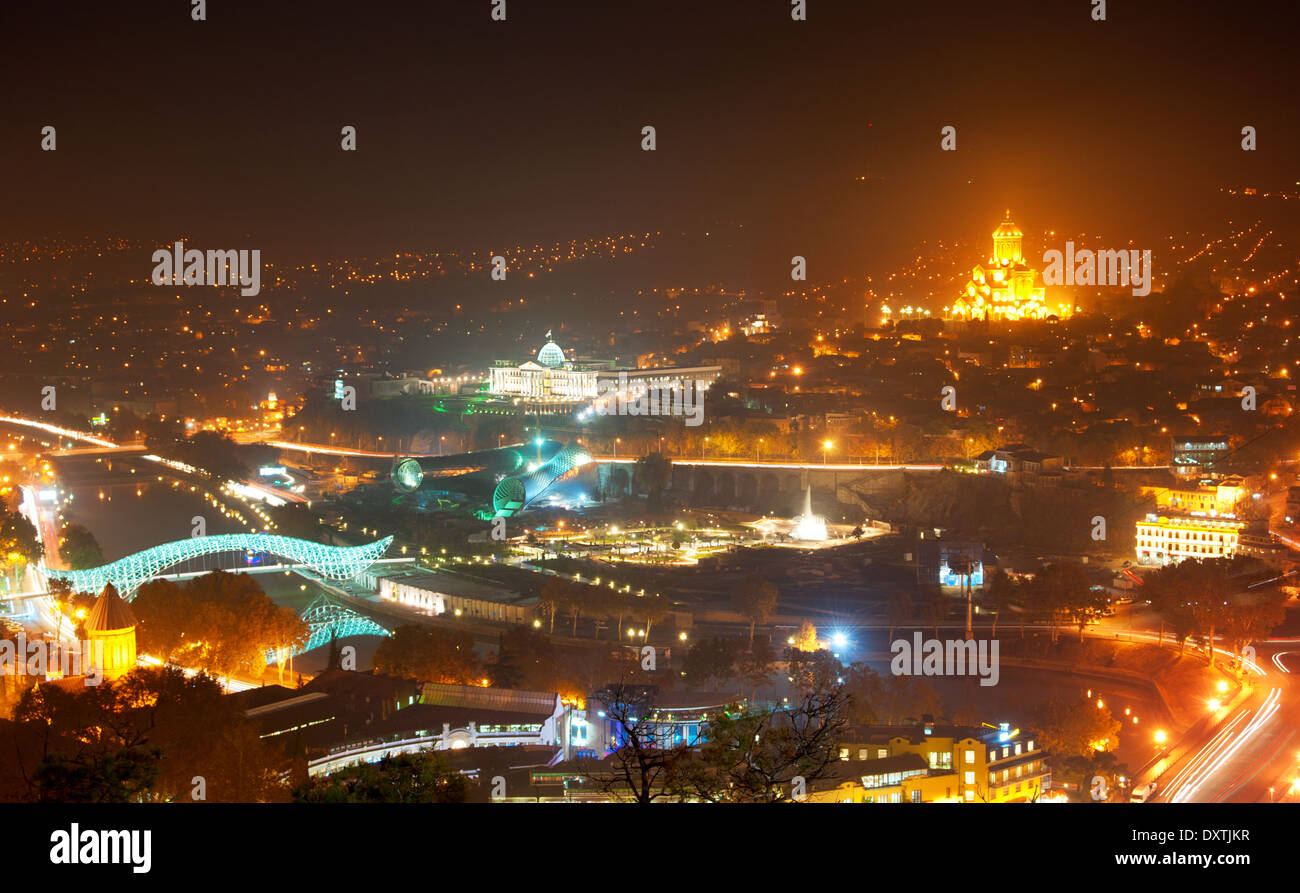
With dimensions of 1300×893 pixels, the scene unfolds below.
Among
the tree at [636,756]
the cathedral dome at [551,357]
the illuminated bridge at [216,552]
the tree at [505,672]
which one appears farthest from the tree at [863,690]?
the cathedral dome at [551,357]

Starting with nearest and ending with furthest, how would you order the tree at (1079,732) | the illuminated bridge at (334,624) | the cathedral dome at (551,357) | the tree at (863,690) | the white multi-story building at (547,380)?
the tree at (1079,732), the tree at (863,690), the illuminated bridge at (334,624), the white multi-story building at (547,380), the cathedral dome at (551,357)

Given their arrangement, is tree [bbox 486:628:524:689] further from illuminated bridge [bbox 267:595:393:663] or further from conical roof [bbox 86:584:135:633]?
conical roof [bbox 86:584:135:633]

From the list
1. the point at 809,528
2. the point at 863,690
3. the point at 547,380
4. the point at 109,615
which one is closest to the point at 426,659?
the point at 109,615

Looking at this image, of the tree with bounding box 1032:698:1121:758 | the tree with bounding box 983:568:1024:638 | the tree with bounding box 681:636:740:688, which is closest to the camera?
the tree with bounding box 1032:698:1121:758

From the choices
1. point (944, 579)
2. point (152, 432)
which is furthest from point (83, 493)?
point (944, 579)

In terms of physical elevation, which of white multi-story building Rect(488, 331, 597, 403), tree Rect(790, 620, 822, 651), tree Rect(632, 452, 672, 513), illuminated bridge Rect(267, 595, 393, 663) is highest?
white multi-story building Rect(488, 331, 597, 403)

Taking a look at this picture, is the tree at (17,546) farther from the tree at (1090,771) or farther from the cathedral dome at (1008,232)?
the cathedral dome at (1008,232)

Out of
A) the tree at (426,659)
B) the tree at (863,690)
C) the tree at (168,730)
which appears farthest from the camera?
the tree at (426,659)

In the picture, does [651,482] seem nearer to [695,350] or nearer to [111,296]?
[695,350]

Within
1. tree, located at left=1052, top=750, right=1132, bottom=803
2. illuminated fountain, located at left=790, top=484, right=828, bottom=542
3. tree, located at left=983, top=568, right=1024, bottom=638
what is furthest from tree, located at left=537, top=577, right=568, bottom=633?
tree, located at left=1052, top=750, right=1132, bottom=803
